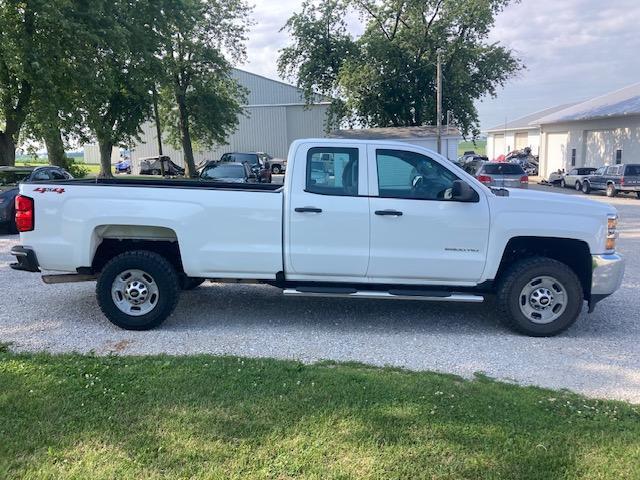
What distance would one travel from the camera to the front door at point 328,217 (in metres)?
5.72

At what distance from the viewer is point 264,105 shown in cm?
5459

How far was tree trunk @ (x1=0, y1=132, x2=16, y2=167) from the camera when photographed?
23.8 m

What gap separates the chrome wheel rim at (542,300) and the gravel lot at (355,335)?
0.25 metres

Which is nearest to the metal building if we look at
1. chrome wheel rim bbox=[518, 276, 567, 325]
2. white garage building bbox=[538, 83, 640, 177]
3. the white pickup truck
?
white garage building bbox=[538, 83, 640, 177]

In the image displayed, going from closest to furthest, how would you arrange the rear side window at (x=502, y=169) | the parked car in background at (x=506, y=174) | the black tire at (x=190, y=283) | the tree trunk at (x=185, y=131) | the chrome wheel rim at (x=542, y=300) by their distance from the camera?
the chrome wheel rim at (x=542, y=300)
the black tire at (x=190, y=283)
the parked car in background at (x=506, y=174)
the rear side window at (x=502, y=169)
the tree trunk at (x=185, y=131)

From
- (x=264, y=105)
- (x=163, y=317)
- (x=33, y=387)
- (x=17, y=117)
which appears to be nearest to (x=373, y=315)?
(x=163, y=317)

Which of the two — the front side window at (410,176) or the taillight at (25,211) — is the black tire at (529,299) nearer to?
the front side window at (410,176)

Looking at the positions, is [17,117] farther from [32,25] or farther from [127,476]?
[127,476]

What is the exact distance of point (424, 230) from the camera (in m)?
5.73

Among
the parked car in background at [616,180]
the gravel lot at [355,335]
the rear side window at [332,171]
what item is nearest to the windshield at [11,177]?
the gravel lot at [355,335]

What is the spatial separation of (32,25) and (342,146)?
19004 mm

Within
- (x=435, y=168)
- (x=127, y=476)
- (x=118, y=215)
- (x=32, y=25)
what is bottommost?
(x=127, y=476)

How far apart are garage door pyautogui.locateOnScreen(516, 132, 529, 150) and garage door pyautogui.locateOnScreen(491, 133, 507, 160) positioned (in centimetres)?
380

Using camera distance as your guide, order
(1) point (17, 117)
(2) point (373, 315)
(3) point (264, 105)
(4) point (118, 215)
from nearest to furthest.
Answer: (4) point (118, 215) → (2) point (373, 315) → (1) point (17, 117) → (3) point (264, 105)
